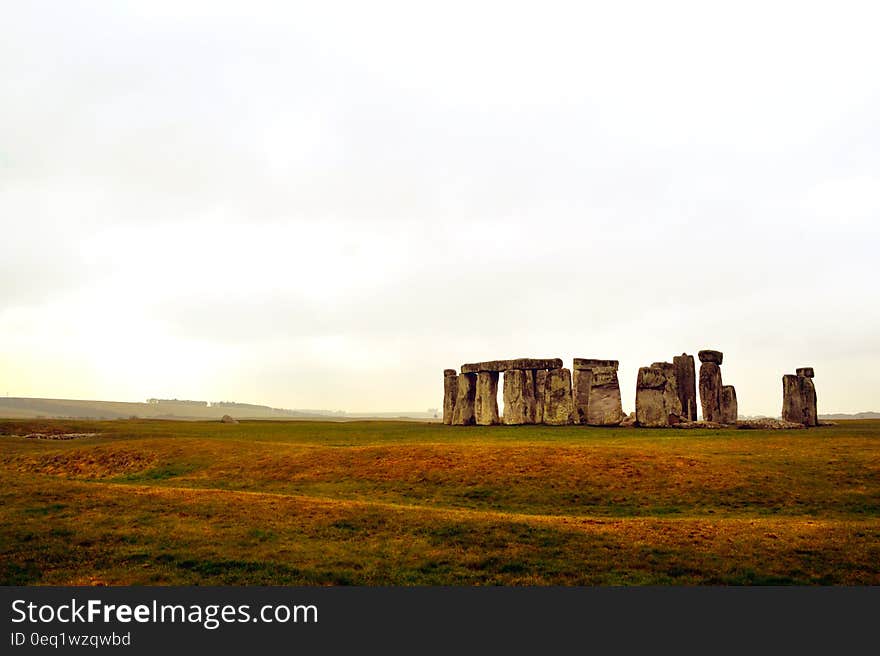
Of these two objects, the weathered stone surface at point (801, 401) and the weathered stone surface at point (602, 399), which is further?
the weathered stone surface at point (801, 401)

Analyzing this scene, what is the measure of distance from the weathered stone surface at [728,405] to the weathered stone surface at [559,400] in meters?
9.29

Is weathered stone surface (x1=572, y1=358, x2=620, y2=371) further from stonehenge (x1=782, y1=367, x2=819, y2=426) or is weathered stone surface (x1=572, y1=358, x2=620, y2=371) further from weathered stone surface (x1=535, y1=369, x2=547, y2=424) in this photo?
stonehenge (x1=782, y1=367, x2=819, y2=426)

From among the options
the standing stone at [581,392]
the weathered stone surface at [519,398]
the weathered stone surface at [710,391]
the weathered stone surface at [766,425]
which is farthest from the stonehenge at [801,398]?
the weathered stone surface at [519,398]

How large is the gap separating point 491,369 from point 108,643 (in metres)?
34.8

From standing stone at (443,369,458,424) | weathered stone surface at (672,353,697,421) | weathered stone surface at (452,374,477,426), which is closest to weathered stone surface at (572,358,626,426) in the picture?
weathered stone surface at (672,353,697,421)

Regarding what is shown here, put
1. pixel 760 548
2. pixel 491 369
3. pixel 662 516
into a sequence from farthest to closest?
pixel 491 369 < pixel 662 516 < pixel 760 548

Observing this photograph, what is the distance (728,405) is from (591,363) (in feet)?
28.3

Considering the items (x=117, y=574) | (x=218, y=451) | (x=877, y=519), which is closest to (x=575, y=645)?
(x=117, y=574)

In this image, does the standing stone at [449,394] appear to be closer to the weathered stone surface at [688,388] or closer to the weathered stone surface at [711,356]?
the weathered stone surface at [688,388]

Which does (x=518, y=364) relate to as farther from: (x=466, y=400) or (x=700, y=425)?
(x=700, y=425)

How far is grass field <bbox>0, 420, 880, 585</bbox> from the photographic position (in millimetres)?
11273

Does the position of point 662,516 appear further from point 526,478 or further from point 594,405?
point 594,405

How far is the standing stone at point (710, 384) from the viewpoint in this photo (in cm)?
3894

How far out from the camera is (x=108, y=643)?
28.9 feet
